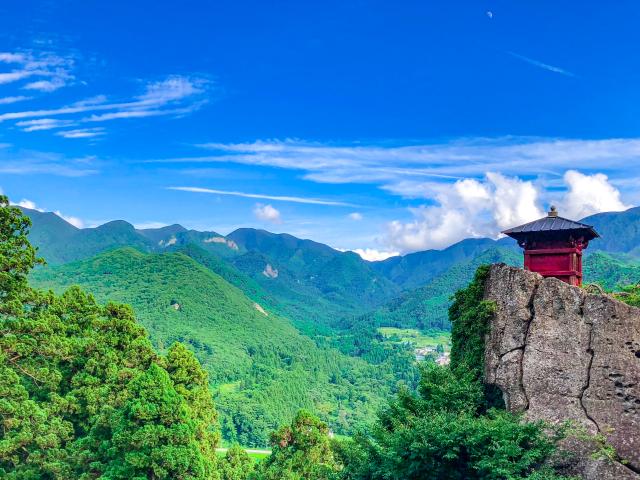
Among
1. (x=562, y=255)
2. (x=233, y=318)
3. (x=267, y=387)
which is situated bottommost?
(x=267, y=387)

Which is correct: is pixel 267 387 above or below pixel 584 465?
below

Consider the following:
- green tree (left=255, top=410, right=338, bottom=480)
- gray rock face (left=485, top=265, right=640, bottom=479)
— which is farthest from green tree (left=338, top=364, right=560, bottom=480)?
green tree (left=255, top=410, right=338, bottom=480)

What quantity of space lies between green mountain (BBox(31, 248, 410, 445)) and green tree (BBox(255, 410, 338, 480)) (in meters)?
60.0

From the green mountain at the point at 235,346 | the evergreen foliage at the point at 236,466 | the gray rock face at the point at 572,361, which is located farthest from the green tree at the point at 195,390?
the green mountain at the point at 235,346

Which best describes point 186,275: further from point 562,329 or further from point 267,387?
point 562,329

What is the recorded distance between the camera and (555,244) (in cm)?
1612

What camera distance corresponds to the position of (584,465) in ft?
38.0

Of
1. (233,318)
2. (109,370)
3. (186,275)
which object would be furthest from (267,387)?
(109,370)

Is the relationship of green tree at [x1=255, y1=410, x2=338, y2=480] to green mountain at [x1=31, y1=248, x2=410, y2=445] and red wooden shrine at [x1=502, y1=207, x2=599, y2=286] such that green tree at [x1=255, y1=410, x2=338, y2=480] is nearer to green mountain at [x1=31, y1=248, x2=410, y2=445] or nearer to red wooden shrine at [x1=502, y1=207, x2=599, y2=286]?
red wooden shrine at [x1=502, y1=207, x2=599, y2=286]

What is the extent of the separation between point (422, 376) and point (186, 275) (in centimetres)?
14888

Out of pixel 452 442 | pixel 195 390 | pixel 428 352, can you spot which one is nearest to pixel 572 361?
pixel 452 442

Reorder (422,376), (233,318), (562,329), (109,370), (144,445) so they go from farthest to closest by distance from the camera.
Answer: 1. (233,318)
2. (109,370)
3. (144,445)
4. (422,376)
5. (562,329)

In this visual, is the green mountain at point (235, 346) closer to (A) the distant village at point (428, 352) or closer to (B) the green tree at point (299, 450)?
(A) the distant village at point (428, 352)

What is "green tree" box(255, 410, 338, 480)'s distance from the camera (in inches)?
1112
